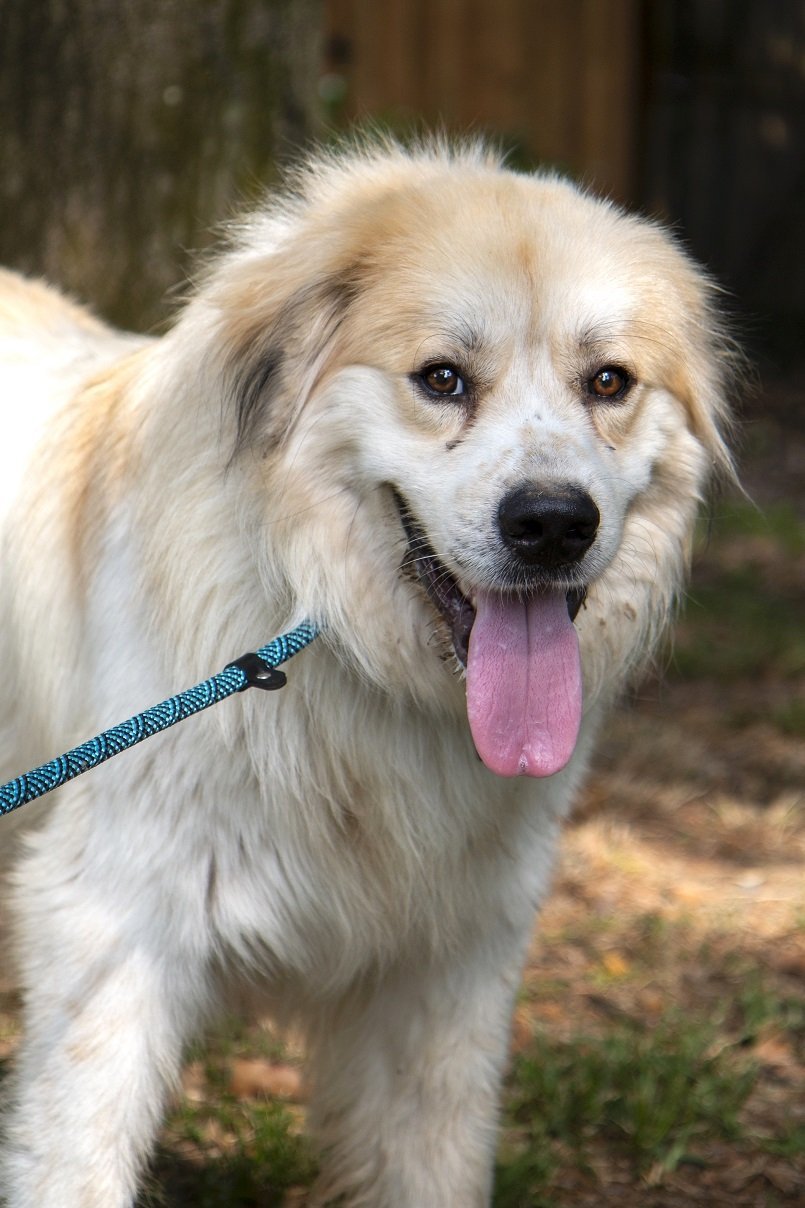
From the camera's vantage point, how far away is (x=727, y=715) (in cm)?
550

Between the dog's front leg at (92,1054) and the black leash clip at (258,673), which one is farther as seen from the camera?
the dog's front leg at (92,1054)

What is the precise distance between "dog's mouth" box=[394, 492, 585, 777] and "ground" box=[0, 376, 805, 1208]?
1.84 feet

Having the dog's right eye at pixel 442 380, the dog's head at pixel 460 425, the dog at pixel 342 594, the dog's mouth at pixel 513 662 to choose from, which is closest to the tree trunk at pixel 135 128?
the dog at pixel 342 594

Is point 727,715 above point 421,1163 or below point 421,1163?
below

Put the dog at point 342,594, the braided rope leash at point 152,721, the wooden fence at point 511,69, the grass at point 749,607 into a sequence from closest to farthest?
the braided rope leash at point 152,721 < the dog at point 342,594 < the grass at point 749,607 < the wooden fence at point 511,69

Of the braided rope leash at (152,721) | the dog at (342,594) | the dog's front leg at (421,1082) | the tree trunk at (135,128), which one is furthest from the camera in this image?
the tree trunk at (135,128)

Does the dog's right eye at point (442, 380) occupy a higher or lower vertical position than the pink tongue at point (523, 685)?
higher

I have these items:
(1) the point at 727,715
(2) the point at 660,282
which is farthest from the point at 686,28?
(2) the point at 660,282

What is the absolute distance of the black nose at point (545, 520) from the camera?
2271 millimetres

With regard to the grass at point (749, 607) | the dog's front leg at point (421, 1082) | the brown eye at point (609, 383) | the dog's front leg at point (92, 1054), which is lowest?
the grass at point (749, 607)

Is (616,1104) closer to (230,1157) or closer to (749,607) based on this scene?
(230,1157)

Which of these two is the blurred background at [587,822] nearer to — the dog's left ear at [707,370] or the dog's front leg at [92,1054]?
the dog's left ear at [707,370]

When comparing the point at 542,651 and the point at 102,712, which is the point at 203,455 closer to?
the point at 102,712

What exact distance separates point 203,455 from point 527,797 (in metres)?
0.79
